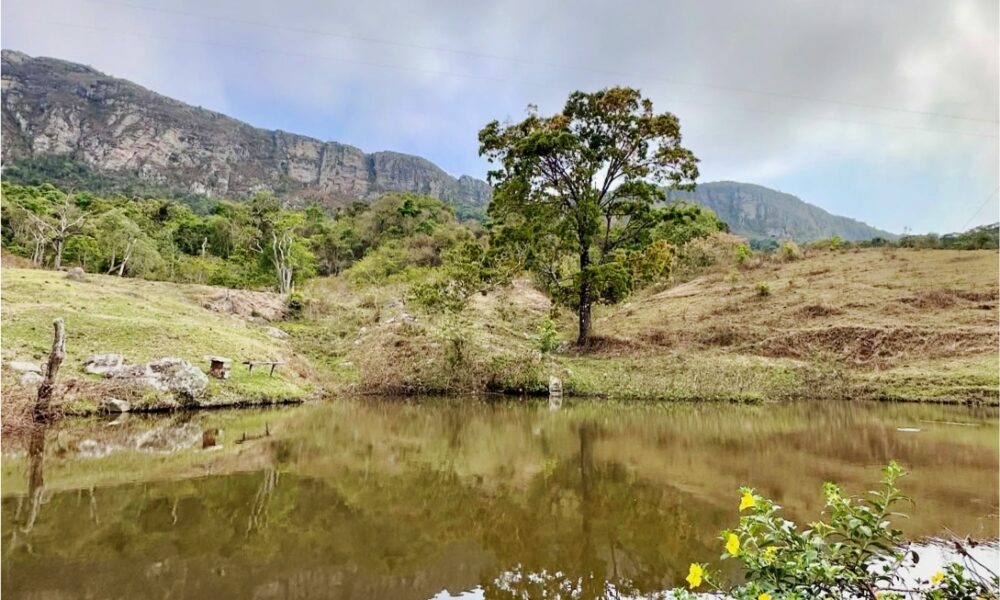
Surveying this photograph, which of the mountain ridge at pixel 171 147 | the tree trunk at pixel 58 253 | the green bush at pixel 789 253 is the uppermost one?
the mountain ridge at pixel 171 147

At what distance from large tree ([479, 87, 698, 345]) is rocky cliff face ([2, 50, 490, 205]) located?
132992 millimetres

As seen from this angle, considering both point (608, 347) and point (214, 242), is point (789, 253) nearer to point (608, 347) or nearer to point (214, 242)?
point (608, 347)

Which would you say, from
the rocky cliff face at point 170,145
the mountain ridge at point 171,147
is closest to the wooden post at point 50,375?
the mountain ridge at point 171,147

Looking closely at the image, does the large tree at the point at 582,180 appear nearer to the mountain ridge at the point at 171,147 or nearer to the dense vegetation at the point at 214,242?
the dense vegetation at the point at 214,242

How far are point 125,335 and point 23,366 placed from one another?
3.92m

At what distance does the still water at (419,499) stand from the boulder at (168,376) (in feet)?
4.37

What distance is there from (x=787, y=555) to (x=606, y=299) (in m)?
20.6

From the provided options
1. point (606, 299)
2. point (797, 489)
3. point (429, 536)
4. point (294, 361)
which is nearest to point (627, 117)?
point (606, 299)

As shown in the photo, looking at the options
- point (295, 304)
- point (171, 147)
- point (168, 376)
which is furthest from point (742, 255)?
point (171, 147)

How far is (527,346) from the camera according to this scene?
22.7 meters

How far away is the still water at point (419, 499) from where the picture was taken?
4.60 metres

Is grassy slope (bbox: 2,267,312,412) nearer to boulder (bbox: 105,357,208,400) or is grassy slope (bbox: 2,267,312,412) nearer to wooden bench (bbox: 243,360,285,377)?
wooden bench (bbox: 243,360,285,377)

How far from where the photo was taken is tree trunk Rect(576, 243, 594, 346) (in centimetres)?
2241

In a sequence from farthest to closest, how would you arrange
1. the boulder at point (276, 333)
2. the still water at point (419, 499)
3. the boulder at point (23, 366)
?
the boulder at point (276, 333) → the boulder at point (23, 366) → the still water at point (419, 499)
